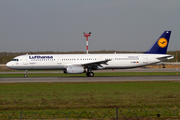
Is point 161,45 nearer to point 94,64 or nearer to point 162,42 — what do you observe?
point 162,42

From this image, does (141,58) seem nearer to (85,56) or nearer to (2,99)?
(85,56)

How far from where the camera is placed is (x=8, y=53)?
4350 inches

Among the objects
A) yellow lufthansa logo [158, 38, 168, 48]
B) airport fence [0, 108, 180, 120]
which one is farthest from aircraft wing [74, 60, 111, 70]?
airport fence [0, 108, 180, 120]

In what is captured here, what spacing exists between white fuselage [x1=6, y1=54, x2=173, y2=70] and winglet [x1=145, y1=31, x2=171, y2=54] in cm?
138

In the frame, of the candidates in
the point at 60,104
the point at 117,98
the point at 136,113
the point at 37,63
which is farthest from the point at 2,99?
the point at 37,63

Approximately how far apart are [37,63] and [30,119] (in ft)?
85.9

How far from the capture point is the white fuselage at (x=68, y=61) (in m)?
36.6

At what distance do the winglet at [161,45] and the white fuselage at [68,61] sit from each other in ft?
4.54

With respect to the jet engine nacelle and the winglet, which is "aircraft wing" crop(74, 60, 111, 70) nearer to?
the jet engine nacelle

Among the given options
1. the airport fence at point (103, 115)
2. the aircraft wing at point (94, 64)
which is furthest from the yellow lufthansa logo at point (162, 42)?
the airport fence at point (103, 115)

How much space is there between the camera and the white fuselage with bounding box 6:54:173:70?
120 ft

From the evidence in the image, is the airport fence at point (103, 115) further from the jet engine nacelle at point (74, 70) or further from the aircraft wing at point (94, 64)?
the aircraft wing at point (94, 64)

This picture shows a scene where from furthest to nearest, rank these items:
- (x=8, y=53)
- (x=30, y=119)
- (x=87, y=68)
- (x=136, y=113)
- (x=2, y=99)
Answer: (x=8, y=53), (x=87, y=68), (x=2, y=99), (x=136, y=113), (x=30, y=119)

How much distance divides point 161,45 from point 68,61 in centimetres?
1737
